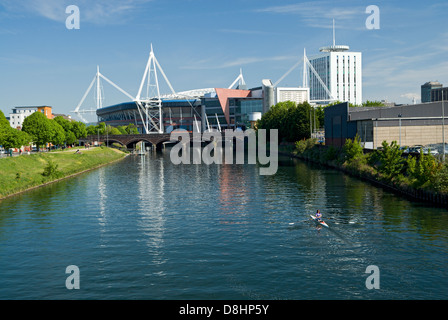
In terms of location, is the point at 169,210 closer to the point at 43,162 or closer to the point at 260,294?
the point at 260,294

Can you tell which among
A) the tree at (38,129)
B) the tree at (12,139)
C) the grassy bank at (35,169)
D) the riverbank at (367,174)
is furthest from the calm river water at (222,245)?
the tree at (38,129)

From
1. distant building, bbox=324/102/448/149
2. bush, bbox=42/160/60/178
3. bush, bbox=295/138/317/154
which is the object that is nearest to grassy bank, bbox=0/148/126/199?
bush, bbox=42/160/60/178

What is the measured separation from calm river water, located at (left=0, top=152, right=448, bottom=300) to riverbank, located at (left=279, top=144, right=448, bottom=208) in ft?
7.56

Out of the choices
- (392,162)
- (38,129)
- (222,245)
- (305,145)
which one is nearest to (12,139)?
(38,129)

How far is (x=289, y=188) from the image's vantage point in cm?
6925

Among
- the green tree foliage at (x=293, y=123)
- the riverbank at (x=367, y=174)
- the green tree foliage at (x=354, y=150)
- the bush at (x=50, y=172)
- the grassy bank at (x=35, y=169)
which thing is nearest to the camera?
the riverbank at (x=367, y=174)

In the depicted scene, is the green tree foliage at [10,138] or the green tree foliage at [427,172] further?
the green tree foliage at [10,138]

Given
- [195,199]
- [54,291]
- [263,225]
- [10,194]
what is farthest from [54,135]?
[54,291]

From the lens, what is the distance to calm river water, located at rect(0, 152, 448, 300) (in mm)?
27844

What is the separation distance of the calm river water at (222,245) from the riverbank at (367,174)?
2.30m

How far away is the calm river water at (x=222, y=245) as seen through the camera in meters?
27.8

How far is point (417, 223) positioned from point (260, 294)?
76.0ft

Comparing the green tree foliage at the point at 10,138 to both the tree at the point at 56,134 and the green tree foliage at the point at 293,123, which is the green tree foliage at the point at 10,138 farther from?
the green tree foliage at the point at 293,123
